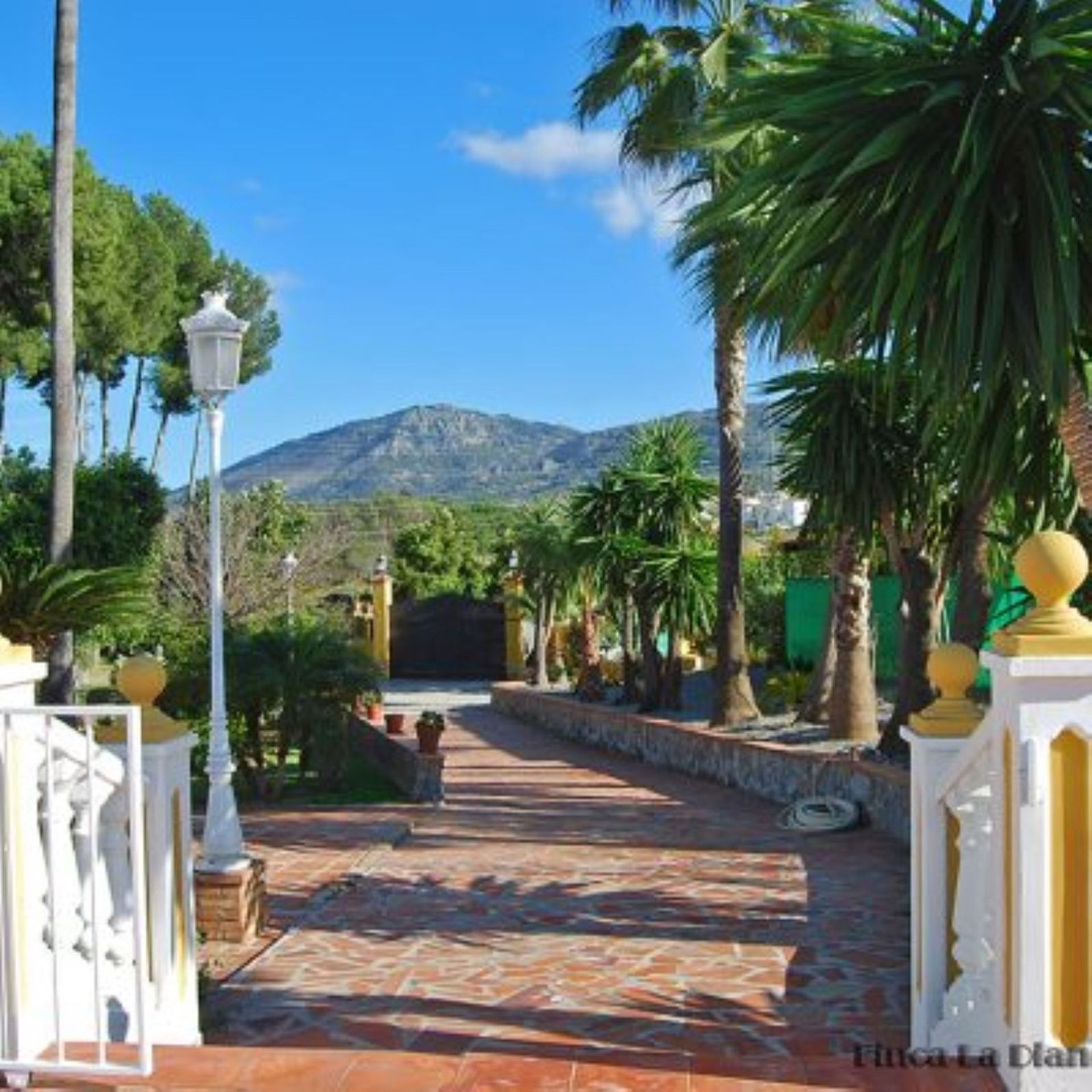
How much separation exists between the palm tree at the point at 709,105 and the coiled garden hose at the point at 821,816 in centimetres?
453

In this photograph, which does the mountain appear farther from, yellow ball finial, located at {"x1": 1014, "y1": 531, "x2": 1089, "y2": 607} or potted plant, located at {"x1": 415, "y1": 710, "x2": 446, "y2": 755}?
yellow ball finial, located at {"x1": 1014, "y1": 531, "x2": 1089, "y2": 607}

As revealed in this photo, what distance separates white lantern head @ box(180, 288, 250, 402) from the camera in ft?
24.0

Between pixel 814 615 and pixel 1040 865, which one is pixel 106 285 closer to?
pixel 814 615

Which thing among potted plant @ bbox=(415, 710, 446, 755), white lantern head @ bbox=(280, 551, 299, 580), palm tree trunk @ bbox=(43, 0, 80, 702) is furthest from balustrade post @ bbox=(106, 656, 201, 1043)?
white lantern head @ bbox=(280, 551, 299, 580)

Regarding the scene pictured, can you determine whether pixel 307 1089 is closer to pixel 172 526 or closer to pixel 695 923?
pixel 695 923

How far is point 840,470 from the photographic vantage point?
1048 cm

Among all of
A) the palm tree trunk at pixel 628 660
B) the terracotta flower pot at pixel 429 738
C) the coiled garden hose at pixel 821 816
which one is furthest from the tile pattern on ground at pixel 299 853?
the palm tree trunk at pixel 628 660

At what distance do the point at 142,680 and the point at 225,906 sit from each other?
2.87 meters

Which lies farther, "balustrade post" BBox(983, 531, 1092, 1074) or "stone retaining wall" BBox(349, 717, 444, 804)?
"stone retaining wall" BBox(349, 717, 444, 804)

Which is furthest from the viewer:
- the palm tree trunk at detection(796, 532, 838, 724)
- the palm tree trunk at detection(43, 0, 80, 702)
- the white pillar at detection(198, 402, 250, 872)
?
the palm tree trunk at detection(796, 532, 838, 724)

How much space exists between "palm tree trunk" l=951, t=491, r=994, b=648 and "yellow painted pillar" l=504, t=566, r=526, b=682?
2273 centimetres

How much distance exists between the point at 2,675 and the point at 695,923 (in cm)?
432

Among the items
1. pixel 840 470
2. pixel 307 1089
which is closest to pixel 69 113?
pixel 840 470

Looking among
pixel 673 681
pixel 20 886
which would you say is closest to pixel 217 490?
pixel 20 886
